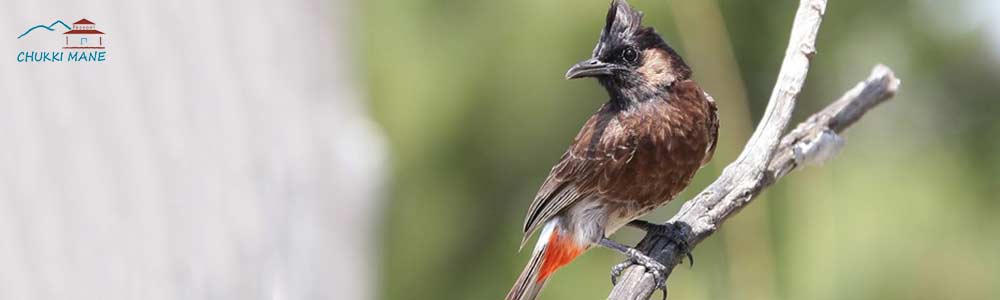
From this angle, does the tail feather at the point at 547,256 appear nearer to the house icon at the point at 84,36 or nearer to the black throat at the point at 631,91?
the black throat at the point at 631,91

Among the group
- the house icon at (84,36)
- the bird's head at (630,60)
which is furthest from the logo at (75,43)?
the bird's head at (630,60)

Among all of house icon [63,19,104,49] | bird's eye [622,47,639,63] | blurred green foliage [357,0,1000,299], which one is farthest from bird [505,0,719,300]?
house icon [63,19,104,49]

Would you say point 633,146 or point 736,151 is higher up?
point 736,151

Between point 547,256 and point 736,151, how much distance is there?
0.71 meters

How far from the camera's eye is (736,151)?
8.61 ft

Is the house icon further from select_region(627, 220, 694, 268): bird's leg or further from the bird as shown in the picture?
select_region(627, 220, 694, 268): bird's leg

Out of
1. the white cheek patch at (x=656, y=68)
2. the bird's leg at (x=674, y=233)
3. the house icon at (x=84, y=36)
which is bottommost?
the bird's leg at (x=674, y=233)

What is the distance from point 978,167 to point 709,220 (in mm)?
1377

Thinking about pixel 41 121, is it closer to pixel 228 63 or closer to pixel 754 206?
pixel 228 63

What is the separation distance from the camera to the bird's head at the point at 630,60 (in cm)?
176

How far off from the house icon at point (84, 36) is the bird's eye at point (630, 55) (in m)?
0.91

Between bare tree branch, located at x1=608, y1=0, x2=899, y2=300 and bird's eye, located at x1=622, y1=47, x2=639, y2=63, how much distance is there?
0.32 meters

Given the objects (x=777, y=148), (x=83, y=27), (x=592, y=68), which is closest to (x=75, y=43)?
(x=83, y=27)

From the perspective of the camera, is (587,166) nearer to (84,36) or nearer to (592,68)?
(592,68)
